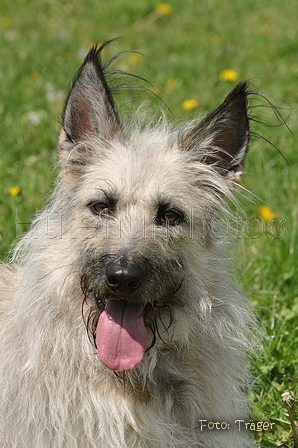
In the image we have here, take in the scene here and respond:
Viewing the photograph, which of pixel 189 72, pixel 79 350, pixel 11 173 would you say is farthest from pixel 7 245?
pixel 189 72

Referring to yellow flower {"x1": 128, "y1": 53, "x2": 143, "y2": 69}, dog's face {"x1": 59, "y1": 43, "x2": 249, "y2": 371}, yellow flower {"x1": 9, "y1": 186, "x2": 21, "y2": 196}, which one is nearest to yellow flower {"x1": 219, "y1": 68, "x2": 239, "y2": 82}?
yellow flower {"x1": 128, "y1": 53, "x2": 143, "y2": 69}

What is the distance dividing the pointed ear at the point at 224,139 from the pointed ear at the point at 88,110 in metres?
0.45

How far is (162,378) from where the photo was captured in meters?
3.33

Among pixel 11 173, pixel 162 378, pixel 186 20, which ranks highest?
pixel 186 20

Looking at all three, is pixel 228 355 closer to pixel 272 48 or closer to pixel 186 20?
pixel 272 48

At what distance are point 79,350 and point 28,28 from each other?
7204mm

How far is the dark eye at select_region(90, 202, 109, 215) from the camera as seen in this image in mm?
3324

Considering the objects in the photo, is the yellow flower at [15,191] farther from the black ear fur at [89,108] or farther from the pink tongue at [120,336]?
the pink tongue at [120,336]

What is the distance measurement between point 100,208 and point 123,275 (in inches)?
21.7

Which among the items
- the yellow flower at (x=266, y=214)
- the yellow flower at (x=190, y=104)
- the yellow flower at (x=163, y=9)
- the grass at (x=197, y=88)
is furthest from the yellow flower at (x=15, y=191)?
the yellow flower at (x=163, y=9)

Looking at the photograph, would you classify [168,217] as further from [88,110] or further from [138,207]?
[88,110]

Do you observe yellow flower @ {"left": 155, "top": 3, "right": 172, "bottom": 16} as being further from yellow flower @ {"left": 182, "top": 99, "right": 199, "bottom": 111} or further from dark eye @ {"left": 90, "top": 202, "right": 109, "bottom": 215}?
dark eye @ {"left": 90, "top": 202, "right": 109, "bottom": 215}

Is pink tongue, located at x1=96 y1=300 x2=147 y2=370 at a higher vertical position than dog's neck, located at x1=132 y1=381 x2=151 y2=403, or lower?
A: higher

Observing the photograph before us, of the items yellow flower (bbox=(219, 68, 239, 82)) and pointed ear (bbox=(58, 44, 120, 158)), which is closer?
pointed ear (bbox=(58, 44, 120, 158))
